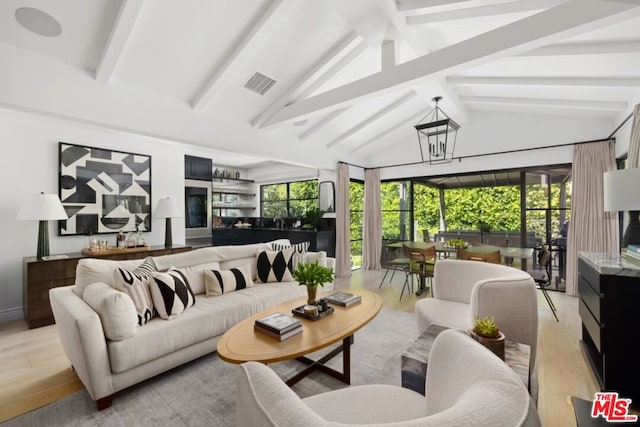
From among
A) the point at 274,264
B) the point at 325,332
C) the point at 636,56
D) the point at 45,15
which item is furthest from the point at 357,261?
the point at 45,15

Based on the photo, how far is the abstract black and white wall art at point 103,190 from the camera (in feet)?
12.5

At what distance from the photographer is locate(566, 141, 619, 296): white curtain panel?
3979 millimetres

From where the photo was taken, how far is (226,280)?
3.03 meters

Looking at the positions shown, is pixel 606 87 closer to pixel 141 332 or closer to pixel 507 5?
pixel 507 5

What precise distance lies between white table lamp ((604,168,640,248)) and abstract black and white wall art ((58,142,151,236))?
18.4 feet

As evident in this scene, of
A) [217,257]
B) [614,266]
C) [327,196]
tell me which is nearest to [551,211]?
[614,266]

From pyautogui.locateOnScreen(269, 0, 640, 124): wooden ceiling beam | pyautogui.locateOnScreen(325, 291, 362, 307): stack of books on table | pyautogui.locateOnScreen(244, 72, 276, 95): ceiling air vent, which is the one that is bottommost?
pyautogui.locateOnScreen(325, 291, 362, 307): stack of books on table

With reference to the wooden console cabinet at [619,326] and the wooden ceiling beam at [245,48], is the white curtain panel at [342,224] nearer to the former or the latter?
the wooden ceiling beam at [245,48]

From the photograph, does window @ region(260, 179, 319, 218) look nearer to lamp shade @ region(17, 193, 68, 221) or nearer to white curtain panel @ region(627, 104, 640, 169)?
lamp shade @ region(17, 193, 68, 221)

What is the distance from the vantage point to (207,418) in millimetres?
1744

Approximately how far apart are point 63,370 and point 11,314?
6.44 feet

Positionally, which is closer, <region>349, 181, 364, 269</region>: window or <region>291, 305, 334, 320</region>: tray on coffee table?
<region>291, 305, 334, 320</region>: tray on coffee table

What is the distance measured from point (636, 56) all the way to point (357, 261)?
5.26m

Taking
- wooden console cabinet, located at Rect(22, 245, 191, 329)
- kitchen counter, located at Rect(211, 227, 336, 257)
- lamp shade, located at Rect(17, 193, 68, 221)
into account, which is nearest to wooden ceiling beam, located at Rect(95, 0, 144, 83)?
lamp shade, located at Rect(17, 193, 68, 221)
